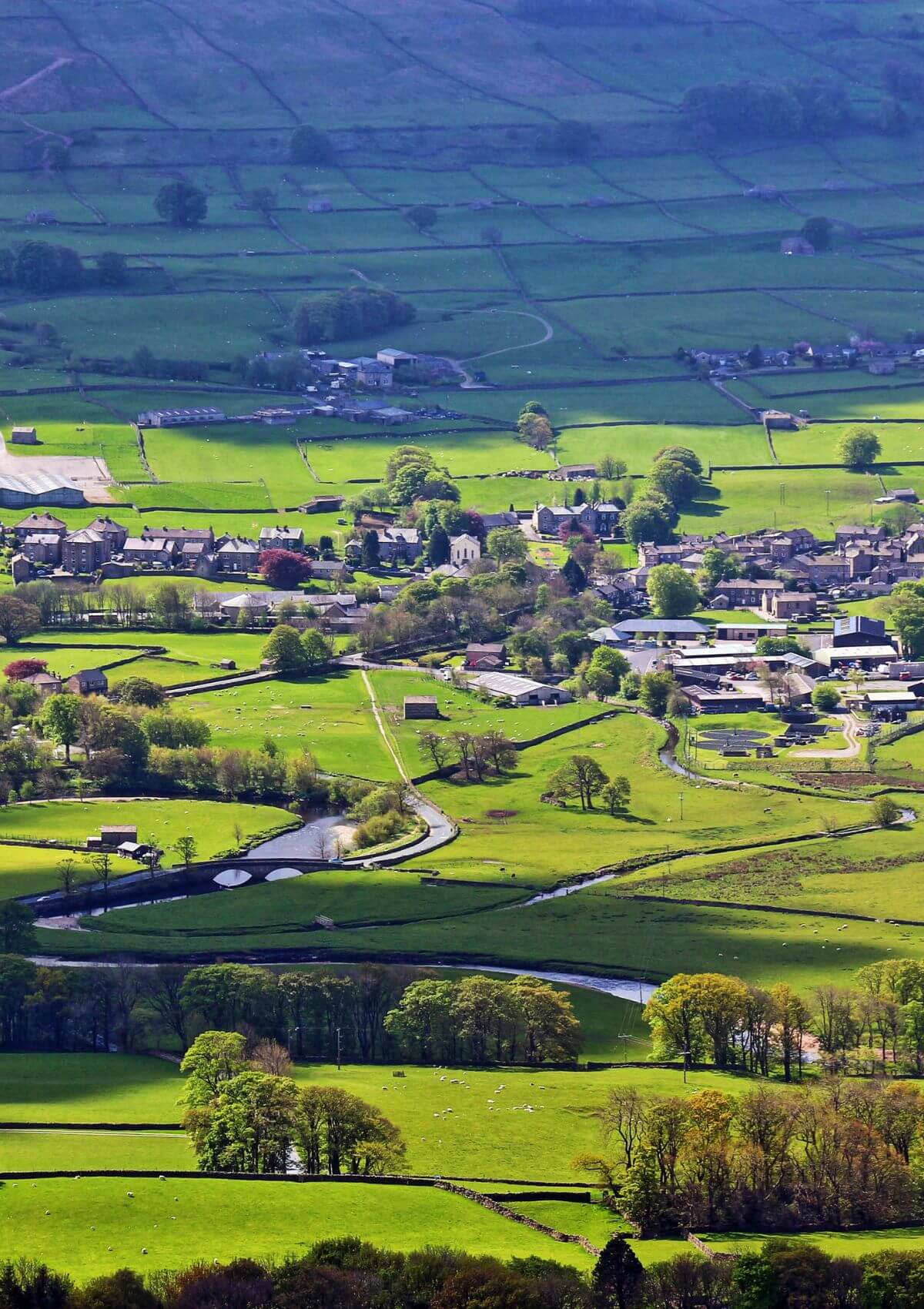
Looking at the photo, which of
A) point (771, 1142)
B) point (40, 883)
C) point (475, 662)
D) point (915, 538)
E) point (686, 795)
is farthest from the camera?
point (915, 538)

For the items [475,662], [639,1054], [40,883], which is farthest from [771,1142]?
[475,662]

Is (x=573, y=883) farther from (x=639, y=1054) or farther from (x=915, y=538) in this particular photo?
(x=915, y=538)

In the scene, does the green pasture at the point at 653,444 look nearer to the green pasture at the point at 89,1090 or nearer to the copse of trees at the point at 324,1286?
the green pasture at the point at 89,1090

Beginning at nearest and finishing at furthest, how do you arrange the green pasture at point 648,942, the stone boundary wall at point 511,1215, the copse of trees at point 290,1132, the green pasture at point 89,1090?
the stone boundary wall at point 511,1215 → the copse of trees at point 290,1132 → the green pasture at point 89,1090 → the green pasture at point 648,942

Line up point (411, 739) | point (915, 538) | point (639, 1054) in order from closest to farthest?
point (639, 1054), point (411, 739), point (915, 538)

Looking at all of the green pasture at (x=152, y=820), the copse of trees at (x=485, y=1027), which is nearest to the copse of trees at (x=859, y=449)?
the green pasture at (x=152, y=820)

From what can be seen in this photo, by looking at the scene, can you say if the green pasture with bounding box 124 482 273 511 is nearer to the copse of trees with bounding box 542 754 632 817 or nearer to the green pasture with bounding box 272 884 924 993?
the copse of trees with bounding box 542 754 632 817
